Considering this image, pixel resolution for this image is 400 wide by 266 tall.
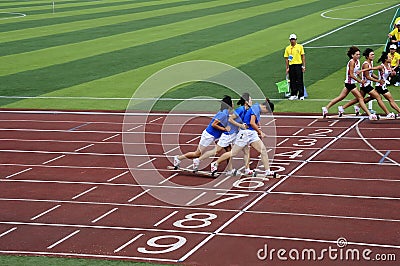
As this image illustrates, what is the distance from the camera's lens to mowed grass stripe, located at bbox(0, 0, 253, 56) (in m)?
40.7

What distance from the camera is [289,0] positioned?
56312 mm

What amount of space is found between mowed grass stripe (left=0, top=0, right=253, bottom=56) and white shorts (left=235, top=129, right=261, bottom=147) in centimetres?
2291

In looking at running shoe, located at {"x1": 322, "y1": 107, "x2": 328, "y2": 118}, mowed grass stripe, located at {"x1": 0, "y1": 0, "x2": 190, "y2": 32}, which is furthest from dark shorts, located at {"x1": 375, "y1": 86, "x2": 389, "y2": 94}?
mowed grass stripe, located at {"x1": 0, "y1": 0, "x2": 190, "y2": 32}

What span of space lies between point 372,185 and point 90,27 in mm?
32339

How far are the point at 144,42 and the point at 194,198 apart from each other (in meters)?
24.2

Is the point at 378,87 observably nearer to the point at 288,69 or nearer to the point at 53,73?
the point at 288,69

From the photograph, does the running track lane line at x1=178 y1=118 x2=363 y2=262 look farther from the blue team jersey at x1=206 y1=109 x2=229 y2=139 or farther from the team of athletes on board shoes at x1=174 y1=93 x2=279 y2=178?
the blue team jersey at x1=206 y1=109 x2=229 y2=139

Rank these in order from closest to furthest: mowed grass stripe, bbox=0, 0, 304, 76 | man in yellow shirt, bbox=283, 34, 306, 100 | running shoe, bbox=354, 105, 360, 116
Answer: running shoe, bbox=354, 105, 360, 116 < man in yellow shirt, bbox=283, 34, 306, 100 < mowed grass stripe, bbox=0, 0, 304, 76

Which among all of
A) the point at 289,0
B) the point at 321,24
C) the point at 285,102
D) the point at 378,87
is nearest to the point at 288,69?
the point at 285,102

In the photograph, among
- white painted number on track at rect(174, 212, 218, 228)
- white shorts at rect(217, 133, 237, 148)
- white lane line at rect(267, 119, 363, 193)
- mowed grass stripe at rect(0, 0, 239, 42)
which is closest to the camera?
white painted number on track at rect(174, 212, 218, 228)

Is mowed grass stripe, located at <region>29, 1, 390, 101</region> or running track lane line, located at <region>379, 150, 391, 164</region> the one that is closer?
running track lane line, located at <region>379, 150, 391, 164</region>

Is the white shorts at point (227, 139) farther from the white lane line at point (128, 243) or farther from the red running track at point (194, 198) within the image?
the white lane line at point (128, 243)

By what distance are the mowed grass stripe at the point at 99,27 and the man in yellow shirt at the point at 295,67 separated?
54.1ft

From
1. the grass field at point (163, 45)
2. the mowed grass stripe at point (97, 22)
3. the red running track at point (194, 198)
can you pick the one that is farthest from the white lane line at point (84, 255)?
the mowed grass stripe at point (97, 22)
